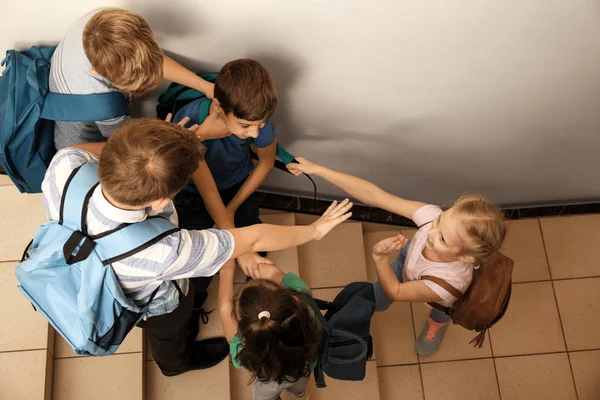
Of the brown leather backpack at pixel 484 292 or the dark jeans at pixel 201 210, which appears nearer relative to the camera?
the brown leather backpack at pixel 484 292

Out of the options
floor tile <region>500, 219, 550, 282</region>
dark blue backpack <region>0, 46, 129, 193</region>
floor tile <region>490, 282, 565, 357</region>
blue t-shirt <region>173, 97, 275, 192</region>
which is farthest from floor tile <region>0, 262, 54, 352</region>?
floor tile <region>500, 219, 550, 282</region>

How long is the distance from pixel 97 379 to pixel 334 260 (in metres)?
1.41

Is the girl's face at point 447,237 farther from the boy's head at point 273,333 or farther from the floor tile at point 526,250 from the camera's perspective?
the floor tile at point 526,250

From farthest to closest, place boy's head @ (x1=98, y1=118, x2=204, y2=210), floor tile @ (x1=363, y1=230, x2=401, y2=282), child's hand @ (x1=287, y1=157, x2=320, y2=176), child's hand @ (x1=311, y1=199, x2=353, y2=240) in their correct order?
floor tile @ (x1=363, y1=230, x2=401, y2=282) < child's hand @ (x1=287, y1=157, x2=320, y2=176) < child's hand @ (x1=311, y1=199, x2=353, y2=240) < boy's head @ (x1=98, y1=118, x2=204, y2=210)

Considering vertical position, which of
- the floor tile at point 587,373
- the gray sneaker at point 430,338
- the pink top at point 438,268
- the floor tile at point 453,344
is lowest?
the floor tile at point 587,373

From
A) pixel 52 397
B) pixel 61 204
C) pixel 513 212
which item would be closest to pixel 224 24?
pixel 61 204

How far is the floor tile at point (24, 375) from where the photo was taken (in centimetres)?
221

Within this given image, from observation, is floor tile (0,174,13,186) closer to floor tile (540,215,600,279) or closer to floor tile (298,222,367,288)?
floor tile (298,222,367,288)

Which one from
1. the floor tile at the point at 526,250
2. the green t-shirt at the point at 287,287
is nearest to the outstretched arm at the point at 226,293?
the green t-shirt at the point at 287,287

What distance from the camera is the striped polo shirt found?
55.7 inches

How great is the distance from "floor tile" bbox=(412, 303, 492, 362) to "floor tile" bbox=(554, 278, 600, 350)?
0.53 metres

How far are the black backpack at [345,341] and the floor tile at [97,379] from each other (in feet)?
3.31

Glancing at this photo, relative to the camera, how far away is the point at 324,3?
1.76 meters

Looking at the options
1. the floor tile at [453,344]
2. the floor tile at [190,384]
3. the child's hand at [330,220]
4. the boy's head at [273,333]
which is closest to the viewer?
the boy's head at [273,333]
